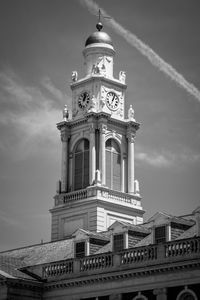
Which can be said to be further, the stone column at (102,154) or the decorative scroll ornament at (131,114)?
the decorative scroll ornament at (131,114)

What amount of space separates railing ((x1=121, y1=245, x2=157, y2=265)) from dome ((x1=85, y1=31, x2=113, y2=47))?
116ft

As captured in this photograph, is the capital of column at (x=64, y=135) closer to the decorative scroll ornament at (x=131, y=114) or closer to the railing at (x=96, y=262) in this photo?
the decorative scroll ornament at (x=131, y=114)

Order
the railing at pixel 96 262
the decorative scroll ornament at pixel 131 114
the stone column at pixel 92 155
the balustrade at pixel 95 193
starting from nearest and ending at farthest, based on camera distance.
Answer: the railing at pixel 96 262
the balustrade at pixel 95 193
the stone column at pixel 92 155
the decorative scroll ornament at pixel 131 114

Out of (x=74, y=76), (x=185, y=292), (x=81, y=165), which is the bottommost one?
(x=185, y=292)

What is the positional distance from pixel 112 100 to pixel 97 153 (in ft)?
20.9

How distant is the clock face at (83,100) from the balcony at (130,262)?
2518cm

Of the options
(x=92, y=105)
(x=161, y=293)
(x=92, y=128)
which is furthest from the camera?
(x=92, y=105)

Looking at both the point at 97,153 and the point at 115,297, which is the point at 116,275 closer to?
the point at 115,297

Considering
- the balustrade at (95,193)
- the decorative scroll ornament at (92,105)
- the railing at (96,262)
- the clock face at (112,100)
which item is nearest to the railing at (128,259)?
the railing at (96,262)

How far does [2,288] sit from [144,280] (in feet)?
40.0

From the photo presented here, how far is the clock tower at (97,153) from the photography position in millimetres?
85562

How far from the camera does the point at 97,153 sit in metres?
87.6

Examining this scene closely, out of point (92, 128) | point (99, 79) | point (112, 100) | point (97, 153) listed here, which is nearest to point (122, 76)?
point (112, 100)

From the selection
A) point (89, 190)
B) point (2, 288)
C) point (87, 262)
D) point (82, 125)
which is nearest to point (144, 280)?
point (87, 262)
